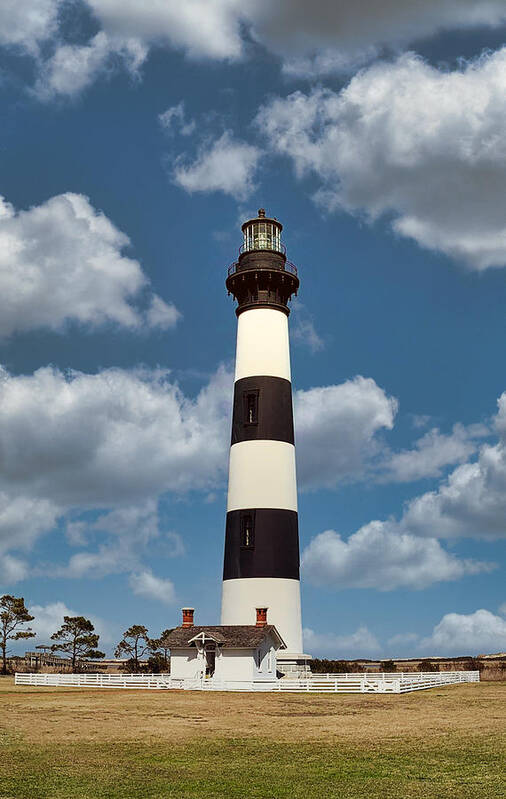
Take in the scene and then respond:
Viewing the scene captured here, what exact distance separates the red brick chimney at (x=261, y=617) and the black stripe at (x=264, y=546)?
213 centimetres

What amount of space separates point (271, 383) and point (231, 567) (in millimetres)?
10939

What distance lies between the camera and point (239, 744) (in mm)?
19812

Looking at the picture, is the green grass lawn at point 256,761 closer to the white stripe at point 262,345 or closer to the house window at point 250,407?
the house window at point 250,407

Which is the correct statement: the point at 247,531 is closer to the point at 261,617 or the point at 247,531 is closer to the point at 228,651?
the point at 261,617

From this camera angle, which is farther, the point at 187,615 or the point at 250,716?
the point at 187,615

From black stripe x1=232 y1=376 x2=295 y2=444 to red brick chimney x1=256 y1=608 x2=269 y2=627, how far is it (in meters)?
9.69

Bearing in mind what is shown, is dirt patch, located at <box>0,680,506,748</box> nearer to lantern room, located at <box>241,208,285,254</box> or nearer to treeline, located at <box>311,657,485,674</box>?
treeline, located at <box>311,657,485,674</box>

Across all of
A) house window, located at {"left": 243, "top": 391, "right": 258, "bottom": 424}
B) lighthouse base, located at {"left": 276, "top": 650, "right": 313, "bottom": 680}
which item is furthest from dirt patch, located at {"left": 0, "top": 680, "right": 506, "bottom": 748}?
house window, located at {"left": 243, "top": 391, "right": 258, "bottom": 424}

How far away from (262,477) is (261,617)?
7.75 metres

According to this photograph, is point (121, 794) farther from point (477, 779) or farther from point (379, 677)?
point (379, 677)

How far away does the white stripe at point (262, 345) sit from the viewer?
4816 centimetres

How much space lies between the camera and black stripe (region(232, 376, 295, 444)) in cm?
→ 4672

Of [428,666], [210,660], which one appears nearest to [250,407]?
[210,660]

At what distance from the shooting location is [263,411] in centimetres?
4684
